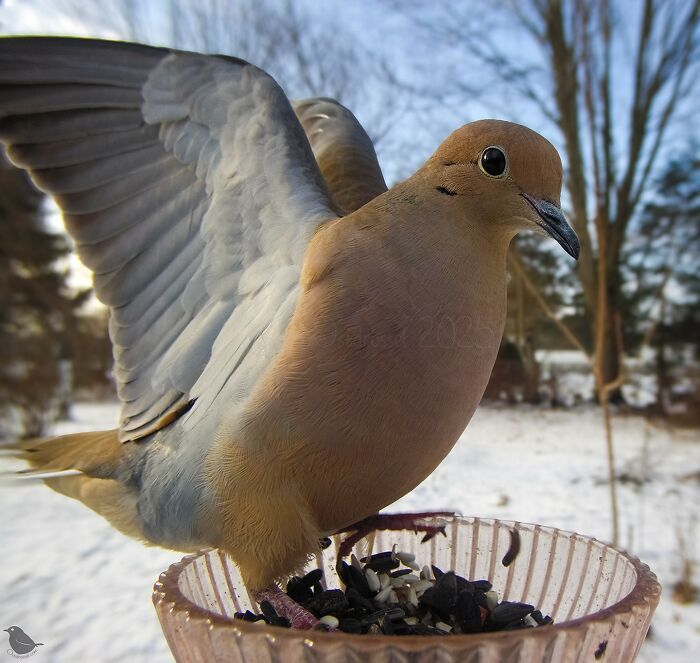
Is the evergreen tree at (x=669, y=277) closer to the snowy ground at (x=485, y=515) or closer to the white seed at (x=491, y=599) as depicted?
the snowy ground at (x=485, y=515)

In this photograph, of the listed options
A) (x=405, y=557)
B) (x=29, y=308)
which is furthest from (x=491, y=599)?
(x=29, y=308)

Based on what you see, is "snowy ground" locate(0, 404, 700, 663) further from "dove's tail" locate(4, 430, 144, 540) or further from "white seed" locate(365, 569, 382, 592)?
"white seed" locate(365, 569, 382, 592)

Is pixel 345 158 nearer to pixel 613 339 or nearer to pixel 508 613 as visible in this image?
pixel 508 613

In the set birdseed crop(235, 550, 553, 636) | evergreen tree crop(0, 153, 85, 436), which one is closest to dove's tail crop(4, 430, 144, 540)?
birdseed crop(235, 550, 553, 636)

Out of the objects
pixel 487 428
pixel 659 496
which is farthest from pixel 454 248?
pixel 659 496

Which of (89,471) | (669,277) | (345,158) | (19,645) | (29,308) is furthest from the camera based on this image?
(29,308)

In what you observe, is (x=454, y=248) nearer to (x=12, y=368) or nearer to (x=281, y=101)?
(x=281, y=101)

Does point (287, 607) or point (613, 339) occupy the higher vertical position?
point (287, 607)
